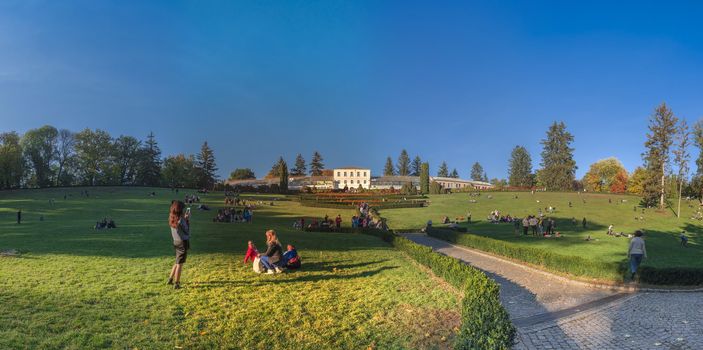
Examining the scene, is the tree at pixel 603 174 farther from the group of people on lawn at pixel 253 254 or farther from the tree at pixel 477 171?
the group of people on lawn at pixel 253 254

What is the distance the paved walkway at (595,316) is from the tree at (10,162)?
8508 cm

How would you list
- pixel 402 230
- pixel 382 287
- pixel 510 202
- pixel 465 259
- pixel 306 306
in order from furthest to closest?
pixel 510 202, pixel 402 230, pixel 465 259, pixel 382 287, pixel 306 306

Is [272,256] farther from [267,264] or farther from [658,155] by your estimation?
[658,155]

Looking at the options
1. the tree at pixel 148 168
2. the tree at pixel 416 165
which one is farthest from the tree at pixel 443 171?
the tree at pixel 148 168

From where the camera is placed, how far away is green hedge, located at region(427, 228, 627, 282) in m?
15.2

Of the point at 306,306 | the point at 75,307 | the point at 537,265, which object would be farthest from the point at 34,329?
the point at 537,265

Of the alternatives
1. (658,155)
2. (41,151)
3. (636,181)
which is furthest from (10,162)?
(636,181)

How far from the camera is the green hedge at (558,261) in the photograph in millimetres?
15191

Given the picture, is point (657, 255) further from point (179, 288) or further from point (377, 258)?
point (179, 288)

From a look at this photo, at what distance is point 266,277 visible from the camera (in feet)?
40.1

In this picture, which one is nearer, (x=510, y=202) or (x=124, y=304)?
(x=124, y=304)

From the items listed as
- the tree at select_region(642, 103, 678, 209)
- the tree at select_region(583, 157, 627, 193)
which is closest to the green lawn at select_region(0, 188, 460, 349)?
the tree at select_region(642, 103, 678, 209)

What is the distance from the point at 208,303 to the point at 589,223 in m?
45.5

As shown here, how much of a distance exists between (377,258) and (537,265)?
25.1ft
